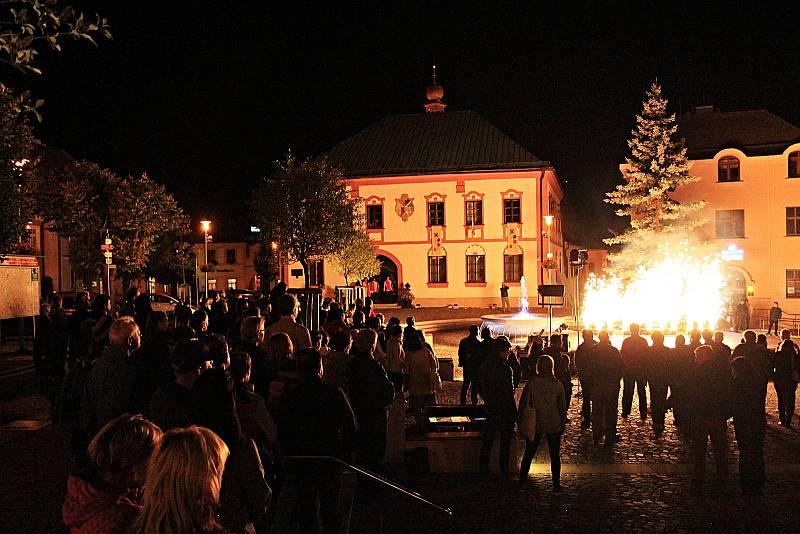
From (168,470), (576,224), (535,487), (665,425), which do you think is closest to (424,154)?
(576,224)

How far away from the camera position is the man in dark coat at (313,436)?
5.55 m

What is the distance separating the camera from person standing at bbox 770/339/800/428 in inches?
444

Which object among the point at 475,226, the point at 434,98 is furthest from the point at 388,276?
the point at 434,98

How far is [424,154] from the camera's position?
44406mm

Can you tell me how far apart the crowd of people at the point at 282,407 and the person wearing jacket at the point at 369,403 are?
0.01m

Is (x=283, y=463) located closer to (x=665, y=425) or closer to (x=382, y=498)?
(x=382, y=498)

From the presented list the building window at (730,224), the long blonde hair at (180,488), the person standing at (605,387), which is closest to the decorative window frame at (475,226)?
the building window at (730,224)

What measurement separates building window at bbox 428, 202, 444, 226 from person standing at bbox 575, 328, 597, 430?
103ft

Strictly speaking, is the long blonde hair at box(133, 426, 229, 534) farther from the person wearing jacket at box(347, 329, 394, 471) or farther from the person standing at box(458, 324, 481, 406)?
the person standing at box(458, 324, 481, 406)

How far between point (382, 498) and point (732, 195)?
123ft

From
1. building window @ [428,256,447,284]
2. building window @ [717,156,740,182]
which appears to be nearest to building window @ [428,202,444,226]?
building window @ [428,256,447,284]

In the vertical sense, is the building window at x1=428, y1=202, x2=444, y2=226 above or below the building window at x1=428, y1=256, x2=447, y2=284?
above

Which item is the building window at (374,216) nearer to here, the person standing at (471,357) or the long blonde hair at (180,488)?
the person standing at (471,357)

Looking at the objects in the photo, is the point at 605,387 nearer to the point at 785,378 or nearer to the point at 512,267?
the point at 785,378
